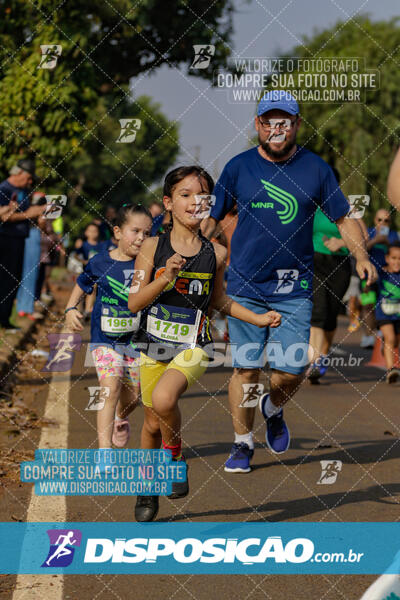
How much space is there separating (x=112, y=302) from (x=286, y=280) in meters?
1.08

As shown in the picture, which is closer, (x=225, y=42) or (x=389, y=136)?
(x=225, y=42)

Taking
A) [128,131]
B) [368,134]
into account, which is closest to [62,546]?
[128,131]

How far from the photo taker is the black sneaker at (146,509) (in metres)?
5.41

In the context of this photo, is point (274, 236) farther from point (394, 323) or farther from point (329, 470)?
point (394, 323)

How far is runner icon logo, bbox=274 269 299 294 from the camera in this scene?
6898 mm

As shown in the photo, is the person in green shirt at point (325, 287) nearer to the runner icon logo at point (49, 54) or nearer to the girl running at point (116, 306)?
the runner icon logo at point (49, 54)

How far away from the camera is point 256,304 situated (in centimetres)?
698

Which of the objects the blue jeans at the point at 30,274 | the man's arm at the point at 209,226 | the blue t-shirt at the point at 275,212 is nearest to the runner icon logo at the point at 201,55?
the blue t-shirt at the point at 275,212

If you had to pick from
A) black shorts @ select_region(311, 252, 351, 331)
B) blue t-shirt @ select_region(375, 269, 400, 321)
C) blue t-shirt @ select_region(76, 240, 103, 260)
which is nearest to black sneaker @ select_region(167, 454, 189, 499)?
black shorts @ select_region(311, 252, 351, 331)

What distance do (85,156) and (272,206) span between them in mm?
59836

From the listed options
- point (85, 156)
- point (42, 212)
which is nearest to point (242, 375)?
point (42, 212)

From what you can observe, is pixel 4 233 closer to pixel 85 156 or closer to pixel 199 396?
pixel 199 396

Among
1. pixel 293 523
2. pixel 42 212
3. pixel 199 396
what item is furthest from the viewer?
pixel 42 212

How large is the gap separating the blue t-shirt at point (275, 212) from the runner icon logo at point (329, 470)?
106 centimetres
